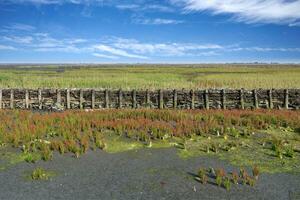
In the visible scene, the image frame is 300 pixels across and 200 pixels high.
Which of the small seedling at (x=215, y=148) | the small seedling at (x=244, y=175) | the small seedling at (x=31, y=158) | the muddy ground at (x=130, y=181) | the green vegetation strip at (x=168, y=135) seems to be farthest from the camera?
the small seedling at (x=215, y=148)

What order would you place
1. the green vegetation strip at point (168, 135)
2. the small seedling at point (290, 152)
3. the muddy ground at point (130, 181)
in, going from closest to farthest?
the muddy ground at point (130, 181)
the small seedling at point (290, 152)
the green vegetation strip at point (168, 135)

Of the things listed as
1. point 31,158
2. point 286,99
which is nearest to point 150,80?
point 286,99

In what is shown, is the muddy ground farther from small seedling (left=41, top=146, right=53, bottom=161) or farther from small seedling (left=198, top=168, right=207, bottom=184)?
small seedling (left=41, top=146, right=53, bottom=161)

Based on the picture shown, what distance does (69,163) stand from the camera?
43.8 ft

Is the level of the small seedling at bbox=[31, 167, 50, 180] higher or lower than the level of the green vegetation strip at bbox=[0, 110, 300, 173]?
lower

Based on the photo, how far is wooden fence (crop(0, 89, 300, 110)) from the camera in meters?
26.9

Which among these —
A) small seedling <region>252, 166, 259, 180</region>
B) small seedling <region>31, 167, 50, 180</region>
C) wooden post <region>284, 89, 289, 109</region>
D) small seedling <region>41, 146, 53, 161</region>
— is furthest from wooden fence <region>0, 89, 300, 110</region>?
small seedling <region>31, 167, 50, 180</region>

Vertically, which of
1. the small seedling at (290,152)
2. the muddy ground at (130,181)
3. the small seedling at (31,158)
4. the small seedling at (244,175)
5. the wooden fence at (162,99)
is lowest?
the muddy ground at (130,181)

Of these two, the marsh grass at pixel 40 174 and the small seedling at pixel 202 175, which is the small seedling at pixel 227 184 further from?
the marsh grass at pixel 40 174

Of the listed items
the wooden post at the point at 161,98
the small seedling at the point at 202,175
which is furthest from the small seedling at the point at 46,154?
the wooden post at the point at 161,98

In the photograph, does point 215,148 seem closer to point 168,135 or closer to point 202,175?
point 168,135

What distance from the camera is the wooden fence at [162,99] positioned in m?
26.9

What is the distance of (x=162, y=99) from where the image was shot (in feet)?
88.6

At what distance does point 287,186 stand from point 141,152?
5914mm
